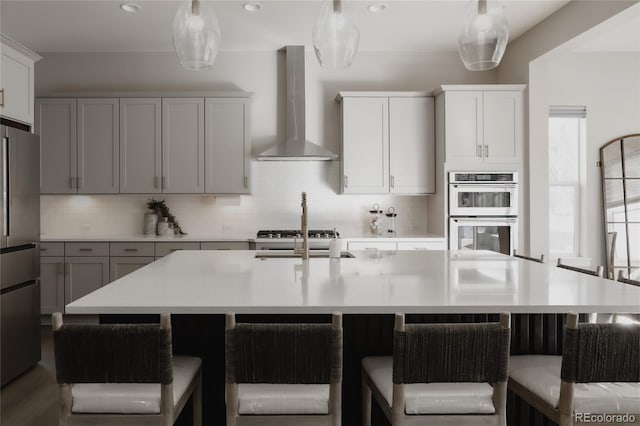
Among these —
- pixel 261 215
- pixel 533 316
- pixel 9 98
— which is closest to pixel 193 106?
pixel 261 215

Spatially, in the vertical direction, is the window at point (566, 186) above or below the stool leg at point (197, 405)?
above

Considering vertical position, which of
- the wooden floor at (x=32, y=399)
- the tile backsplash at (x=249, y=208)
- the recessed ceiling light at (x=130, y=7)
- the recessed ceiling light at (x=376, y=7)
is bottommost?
the wooden floor at (x=32, y=399)

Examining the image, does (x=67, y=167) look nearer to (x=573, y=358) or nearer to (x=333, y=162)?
(x=333, y=162)

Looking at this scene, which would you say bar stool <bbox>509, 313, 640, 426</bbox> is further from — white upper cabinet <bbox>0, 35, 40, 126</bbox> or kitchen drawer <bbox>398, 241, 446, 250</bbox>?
white upper cabinet <bbox>0, 35, 40, 126</bbox>

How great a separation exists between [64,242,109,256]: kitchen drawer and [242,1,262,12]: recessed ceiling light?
267cm

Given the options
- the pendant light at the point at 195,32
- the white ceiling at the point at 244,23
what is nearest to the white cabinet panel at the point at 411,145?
the white ceiling at the point at 244,23

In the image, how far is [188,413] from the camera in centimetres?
229

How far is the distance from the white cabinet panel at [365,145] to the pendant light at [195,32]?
122 inches

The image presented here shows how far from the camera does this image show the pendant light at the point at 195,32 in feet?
7.07

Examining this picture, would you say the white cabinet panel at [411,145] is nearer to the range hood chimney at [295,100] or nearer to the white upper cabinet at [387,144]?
the white upper cabinet at [387,144]

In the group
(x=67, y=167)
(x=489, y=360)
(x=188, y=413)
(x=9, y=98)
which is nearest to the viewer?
(x=489, y=360)

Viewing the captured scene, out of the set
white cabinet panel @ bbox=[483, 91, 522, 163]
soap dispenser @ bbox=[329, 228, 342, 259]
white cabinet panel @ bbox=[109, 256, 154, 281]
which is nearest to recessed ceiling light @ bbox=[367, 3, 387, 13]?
white cabinet panel @ bbox=[483, 91, 522, 163]

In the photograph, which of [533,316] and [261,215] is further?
[261,215]

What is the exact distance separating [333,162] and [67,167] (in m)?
2.85
